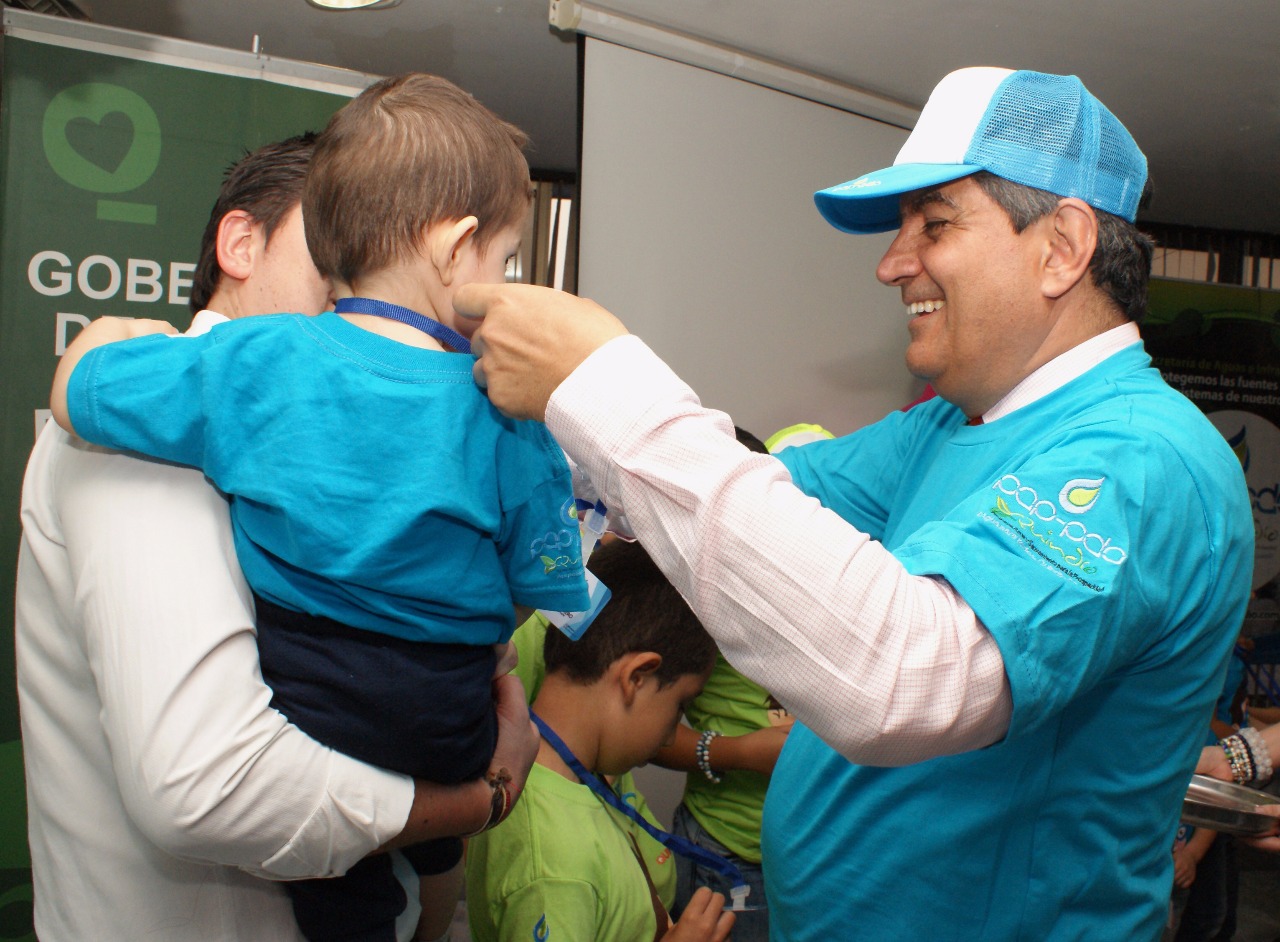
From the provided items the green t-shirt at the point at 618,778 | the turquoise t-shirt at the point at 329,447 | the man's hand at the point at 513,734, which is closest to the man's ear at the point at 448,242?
the turquoise t-shirt at the point at 329,447

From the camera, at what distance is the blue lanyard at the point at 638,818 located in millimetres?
1673

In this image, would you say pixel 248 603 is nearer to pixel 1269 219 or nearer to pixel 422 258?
pixel 422 258

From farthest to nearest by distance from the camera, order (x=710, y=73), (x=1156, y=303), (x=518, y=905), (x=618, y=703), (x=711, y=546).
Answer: (x=1156, y=303) → (x=710, y=73) → (x=618, y=703) → (x=518, y=905) → (x=711, y=546)

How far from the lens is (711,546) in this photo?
0.81 m

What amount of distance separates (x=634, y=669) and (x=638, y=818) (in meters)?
0.28

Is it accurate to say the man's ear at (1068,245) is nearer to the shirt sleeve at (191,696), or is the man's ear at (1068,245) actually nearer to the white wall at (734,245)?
the shirt sleeve at (191,696)

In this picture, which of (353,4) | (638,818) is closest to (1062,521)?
(638,818)

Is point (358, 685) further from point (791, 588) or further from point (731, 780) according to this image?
point (731, 780)

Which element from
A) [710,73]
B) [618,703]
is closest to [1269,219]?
[710,73]

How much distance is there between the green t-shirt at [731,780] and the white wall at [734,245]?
0.92m

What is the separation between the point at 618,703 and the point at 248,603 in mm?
943

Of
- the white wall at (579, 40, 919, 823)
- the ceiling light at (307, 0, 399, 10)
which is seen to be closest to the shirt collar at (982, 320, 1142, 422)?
the white wall at (579, 40, 919, 823)

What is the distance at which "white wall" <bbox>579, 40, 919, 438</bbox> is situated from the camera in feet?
9.51

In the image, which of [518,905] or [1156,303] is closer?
[518,905]
